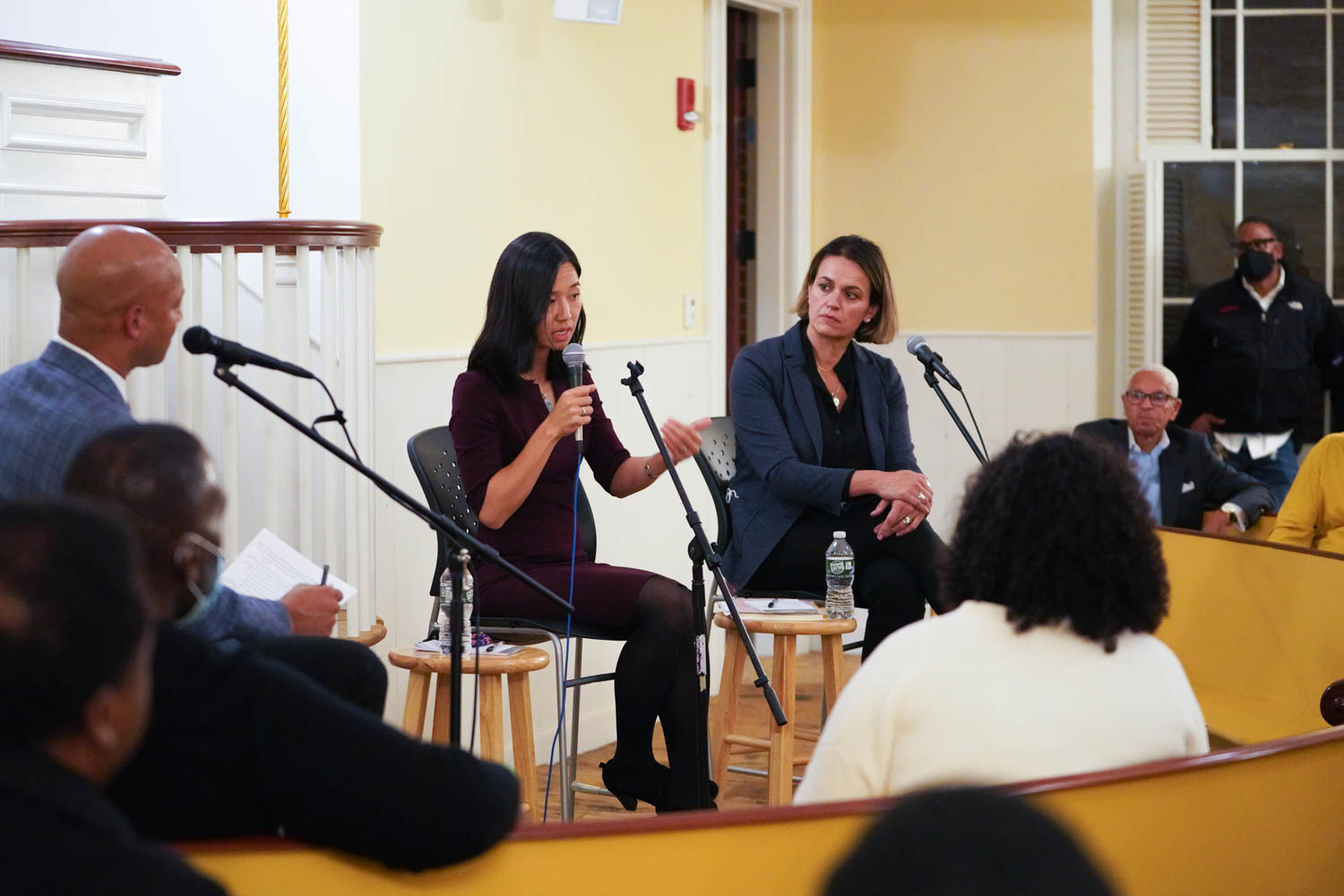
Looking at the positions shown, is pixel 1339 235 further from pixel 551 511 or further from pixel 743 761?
pixel 551 511

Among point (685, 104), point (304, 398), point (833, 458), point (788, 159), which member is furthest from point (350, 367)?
point (788, 159)

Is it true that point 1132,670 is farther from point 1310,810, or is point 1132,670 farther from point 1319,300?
point 1319,300

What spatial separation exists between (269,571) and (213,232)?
2.86ft

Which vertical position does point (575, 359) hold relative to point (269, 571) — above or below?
above

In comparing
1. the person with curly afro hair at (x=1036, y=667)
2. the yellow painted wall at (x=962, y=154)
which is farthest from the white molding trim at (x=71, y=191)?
the yellow painted wall at (x=962, y=154)

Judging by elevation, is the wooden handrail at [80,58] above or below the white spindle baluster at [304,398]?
above

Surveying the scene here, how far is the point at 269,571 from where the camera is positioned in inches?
96.8

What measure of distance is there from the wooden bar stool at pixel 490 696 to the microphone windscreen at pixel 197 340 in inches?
38.3

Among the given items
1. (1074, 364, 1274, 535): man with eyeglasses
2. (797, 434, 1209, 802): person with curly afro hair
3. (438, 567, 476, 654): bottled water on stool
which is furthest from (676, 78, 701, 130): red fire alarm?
(797, 434, 1209, 802): person with curly afro hair

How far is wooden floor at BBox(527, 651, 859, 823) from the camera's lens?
12.7ft

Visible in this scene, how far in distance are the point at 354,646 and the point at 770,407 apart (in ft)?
5.38

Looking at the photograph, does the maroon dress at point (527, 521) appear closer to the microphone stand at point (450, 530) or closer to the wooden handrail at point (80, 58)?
the microphone stand at point (450, 530)

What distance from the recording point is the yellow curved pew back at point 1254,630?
3289mm

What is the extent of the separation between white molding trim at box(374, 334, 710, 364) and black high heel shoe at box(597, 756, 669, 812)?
1046 mm
